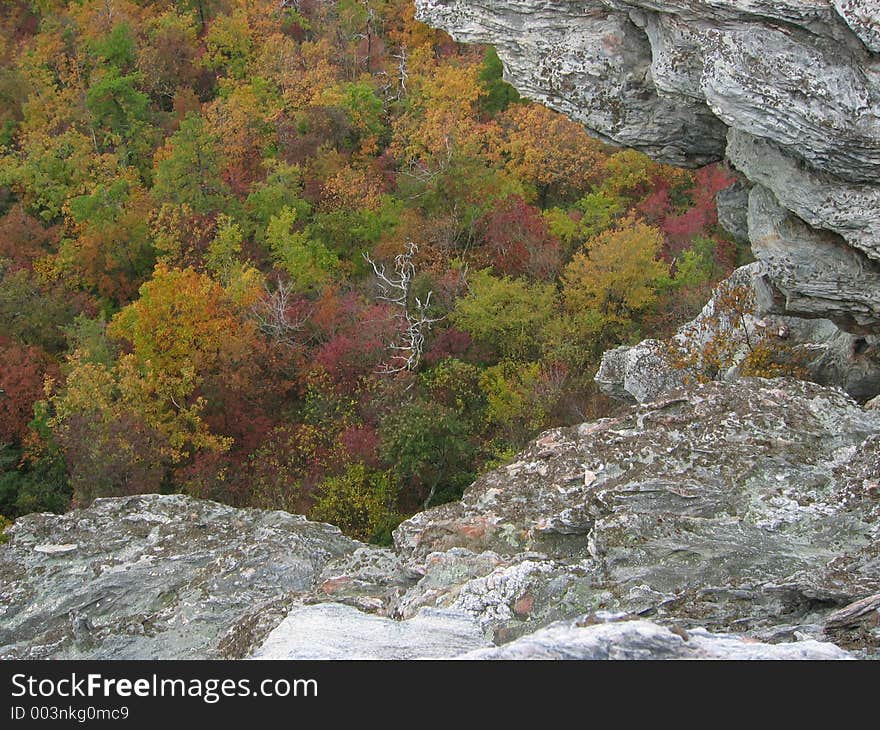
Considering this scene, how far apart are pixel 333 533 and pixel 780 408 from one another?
9.22m

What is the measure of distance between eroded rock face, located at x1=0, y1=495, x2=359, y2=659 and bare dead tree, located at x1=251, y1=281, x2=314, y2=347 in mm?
13739

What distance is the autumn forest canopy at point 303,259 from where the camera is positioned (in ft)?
99.3

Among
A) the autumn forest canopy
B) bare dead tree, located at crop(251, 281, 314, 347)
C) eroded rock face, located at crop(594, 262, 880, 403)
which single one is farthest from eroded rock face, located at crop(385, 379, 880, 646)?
bare dead tree, located at crop(251, 281, 314, 347)

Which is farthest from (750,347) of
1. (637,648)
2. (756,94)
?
(637,648)

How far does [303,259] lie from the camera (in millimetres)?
36812

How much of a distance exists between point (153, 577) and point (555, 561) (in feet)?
26.1

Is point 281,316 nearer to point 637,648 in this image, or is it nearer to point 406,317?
point 406,317

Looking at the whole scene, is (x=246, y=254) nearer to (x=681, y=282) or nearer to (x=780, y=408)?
(x=681, y=282)

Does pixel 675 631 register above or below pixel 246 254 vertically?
above

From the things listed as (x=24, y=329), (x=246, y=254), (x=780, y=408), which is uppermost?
(x=780, y=408)

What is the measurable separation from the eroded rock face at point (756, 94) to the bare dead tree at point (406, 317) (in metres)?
14.3

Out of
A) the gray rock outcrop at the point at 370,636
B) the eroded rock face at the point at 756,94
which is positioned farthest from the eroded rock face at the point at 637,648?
the eroded rock face at the point at 756,94
